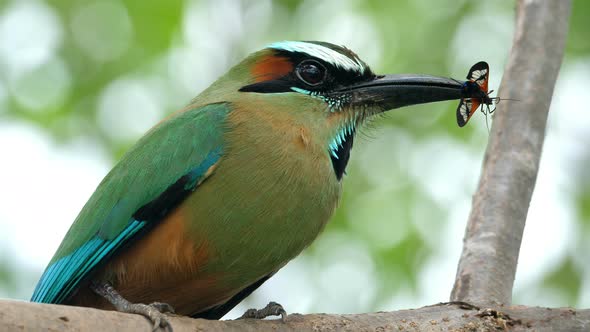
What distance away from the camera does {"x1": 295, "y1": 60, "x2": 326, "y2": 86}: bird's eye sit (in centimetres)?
545

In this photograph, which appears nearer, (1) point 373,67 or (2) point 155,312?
(2) point 155,312

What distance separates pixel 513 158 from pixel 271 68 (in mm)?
1770

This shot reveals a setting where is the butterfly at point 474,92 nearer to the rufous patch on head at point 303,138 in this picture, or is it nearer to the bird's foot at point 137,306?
the rufous patch on head at point 303,138

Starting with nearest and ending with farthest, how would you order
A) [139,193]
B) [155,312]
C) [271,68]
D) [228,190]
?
1. [155,312]
2. [228,190]
3. [139,193]
4. [271,68]

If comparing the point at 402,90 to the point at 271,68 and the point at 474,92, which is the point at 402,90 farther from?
the point at 271,68

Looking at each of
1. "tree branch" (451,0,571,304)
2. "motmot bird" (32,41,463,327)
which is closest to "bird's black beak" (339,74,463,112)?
"motmot bird" (32,41,463,327)

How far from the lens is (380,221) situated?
10.9m

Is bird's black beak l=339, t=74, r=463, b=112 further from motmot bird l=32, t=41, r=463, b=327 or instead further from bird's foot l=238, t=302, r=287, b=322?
bird's foot l=238, t=302, r=287, b=322

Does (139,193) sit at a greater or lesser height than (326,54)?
lesser

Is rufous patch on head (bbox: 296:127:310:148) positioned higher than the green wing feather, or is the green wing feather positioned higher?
rufous patch on head (bbox: 296:127:310:148)

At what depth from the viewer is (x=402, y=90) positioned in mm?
5484

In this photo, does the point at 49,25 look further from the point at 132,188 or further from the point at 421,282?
the point at 132,188

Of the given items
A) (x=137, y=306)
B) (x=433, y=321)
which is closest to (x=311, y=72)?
(x=433, y=321)

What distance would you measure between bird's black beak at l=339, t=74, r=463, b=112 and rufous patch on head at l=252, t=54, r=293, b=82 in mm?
405
